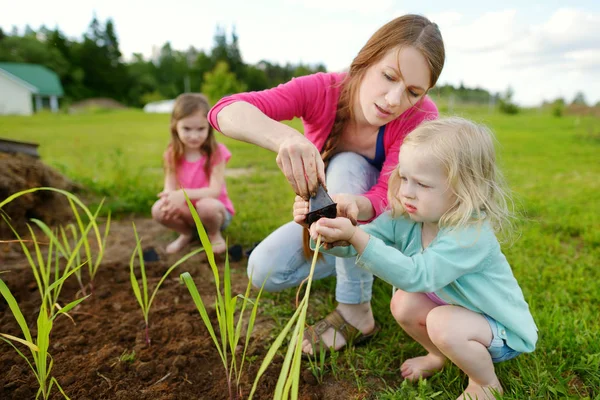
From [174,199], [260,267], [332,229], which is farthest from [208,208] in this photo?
[332,229]

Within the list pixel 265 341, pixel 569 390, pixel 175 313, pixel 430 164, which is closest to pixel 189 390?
pixel 265 341

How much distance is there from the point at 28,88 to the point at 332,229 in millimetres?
48442

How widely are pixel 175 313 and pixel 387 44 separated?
1543mm

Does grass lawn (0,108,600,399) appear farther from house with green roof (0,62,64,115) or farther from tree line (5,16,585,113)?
house with green roof (0,62,64,115)

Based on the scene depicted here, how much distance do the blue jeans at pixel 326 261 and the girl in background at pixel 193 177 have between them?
3.12 feet

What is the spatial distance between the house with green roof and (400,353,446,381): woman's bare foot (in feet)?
149

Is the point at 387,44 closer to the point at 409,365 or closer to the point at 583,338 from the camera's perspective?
the point at 409,365

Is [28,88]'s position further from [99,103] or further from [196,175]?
[196,175]

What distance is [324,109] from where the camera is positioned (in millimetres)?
2000

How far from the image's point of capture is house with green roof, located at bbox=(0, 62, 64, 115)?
39625 millimetres

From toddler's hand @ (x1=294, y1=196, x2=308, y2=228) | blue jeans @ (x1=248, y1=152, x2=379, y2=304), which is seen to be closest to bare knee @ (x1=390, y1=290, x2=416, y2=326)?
blue jeans @ (x1=248, y1=152, x2=379, y2=304)

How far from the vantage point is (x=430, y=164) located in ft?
4.62

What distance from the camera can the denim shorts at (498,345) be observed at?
141cm

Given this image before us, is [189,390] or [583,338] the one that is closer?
[189,390]
